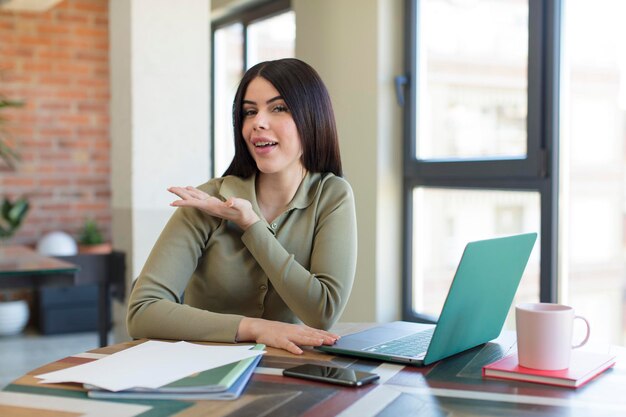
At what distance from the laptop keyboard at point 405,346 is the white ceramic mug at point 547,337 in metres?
0.18

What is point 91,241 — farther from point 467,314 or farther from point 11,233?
point 467,314

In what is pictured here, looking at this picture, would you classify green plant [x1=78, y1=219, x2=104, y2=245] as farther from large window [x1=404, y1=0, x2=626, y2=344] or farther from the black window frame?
the black window frame

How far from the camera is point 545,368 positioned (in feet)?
3.71

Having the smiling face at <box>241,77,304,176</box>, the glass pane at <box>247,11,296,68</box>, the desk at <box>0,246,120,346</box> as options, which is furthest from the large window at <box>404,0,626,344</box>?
the desk at <box>0,246,120,346</box>

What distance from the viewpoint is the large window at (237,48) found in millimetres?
4172

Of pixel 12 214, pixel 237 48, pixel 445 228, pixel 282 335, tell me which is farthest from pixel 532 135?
pixel 12 214

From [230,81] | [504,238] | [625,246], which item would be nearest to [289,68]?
[504,238]

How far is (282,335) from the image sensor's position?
1336 millimetres

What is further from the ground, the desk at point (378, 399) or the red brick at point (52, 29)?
the red brick at point (52, 29)

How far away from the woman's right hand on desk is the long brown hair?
0.54 metres

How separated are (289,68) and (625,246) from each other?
1.46 metres

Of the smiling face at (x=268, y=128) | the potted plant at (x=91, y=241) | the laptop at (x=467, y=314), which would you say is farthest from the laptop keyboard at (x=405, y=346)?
the potted plant at (x=91, y=241)

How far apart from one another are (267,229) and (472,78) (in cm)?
171

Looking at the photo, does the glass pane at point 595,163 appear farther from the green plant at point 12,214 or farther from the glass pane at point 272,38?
the green plant at point 12,214
